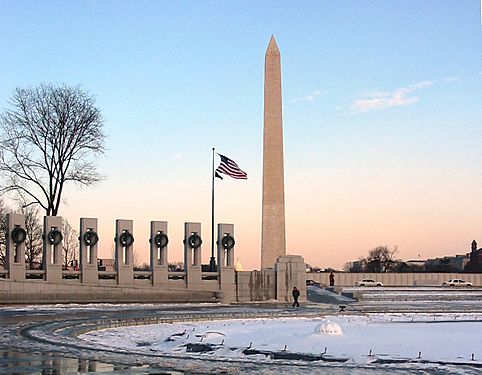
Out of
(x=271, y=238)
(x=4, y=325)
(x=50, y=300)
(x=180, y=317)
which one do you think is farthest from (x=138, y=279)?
(x=4, y=325)

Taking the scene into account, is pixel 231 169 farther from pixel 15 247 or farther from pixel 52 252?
pixel 15 247

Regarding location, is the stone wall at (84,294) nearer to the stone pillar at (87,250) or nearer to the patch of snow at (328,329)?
the stone pillar at (87,250)

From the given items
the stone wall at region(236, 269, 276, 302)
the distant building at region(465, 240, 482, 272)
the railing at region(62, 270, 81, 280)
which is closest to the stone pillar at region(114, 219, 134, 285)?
the railing at region(62, 270, 81, 280)

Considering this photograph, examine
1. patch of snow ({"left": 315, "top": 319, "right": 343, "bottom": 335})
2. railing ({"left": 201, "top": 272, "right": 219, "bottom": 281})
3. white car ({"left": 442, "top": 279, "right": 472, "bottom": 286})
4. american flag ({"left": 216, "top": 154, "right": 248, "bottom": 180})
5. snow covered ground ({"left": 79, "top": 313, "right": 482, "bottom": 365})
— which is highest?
american flag ({"left": 216, "top": 154, "right": 248, "bottom": 180})

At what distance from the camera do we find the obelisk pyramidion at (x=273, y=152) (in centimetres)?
4938

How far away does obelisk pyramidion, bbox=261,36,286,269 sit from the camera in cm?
4938

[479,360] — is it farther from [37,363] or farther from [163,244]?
[163,244]

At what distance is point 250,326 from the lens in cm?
2498

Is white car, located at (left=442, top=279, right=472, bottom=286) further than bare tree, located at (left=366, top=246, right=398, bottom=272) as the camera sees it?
No

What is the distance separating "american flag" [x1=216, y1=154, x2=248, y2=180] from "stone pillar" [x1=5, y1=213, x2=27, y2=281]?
39.1ft

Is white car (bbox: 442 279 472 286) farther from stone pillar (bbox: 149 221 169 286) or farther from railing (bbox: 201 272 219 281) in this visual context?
stone pillar (bbox: 149 221 169 286)

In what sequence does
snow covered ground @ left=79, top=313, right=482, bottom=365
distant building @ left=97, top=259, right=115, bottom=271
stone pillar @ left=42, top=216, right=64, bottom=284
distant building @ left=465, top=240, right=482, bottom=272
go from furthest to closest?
distant building @ left=465, top=240, right=482, bottom=272 < distant building @ left=97, top=259, right=115, bottom=271 < stone pillar @ left=42, top=216, right=64, bottom=284 < snow covered ground @ left=79, top=313, right=482, bottom=365

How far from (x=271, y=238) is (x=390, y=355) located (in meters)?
33.5

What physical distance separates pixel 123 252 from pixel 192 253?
392 centimetres
